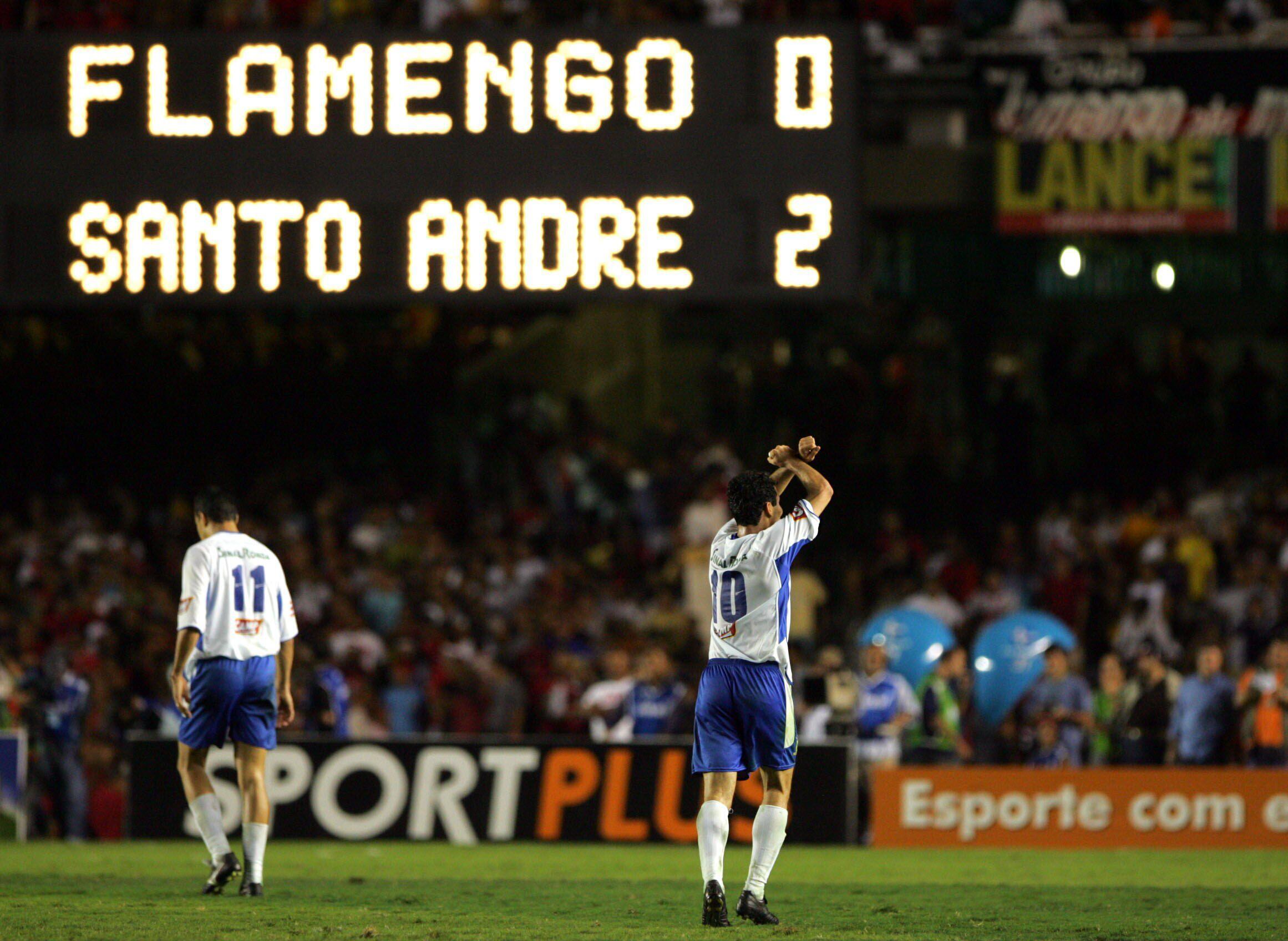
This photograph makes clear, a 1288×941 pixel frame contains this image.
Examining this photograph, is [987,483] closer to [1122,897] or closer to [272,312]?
[272,312]

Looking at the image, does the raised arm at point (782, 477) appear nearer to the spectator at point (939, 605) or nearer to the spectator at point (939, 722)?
the spectator at point (939, 722)

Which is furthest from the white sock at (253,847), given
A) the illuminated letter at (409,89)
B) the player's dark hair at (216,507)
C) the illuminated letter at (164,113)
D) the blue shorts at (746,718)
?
the illuminated letter at (164,113)

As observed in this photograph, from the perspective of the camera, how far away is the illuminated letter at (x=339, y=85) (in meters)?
13.1

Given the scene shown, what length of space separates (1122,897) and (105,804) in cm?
784

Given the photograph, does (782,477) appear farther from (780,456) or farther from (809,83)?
(809,83)

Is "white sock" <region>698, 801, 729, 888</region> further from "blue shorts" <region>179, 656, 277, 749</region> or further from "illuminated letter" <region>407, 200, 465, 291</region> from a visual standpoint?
"illuminated letter" <region>407, 200, 465, 291</region>

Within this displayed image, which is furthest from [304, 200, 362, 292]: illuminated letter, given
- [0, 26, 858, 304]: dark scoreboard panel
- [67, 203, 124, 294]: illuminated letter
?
[67, 203, 124, 294]: illuminated letter

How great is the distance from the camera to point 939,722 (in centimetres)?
1460

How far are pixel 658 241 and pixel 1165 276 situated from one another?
1138 centimetres

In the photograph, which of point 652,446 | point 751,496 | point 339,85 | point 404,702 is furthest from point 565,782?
point 652,446

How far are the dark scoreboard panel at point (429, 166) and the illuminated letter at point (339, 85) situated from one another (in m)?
0.01

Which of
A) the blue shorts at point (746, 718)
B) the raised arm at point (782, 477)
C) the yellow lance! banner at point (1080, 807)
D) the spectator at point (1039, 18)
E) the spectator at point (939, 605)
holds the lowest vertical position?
the yellow lance! banner at point (1080, 807)

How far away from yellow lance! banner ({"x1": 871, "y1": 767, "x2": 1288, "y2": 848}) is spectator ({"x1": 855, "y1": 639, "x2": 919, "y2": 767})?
614 mm

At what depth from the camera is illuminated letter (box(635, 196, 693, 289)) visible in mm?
12922
